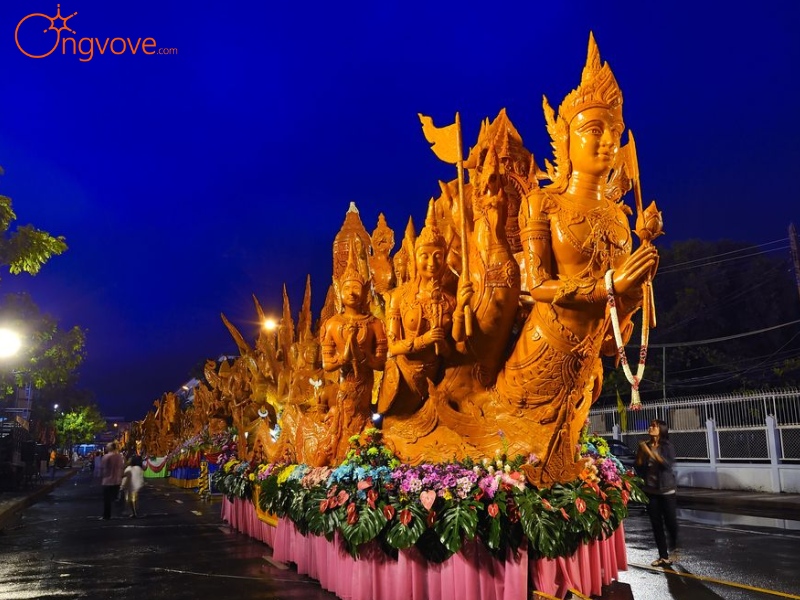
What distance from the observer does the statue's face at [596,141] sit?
234 inches

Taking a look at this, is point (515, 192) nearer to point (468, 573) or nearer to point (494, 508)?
point (494, 508)

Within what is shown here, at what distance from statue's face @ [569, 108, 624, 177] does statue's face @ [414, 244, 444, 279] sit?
1579 millimetres

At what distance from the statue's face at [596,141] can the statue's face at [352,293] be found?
277 cm

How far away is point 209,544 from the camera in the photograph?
10.4 metres

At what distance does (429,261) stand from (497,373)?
1.33 metres

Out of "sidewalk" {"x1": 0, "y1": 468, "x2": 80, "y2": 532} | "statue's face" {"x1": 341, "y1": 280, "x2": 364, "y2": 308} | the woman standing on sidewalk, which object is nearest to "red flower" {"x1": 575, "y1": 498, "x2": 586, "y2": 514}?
the woman standing on sidewalk

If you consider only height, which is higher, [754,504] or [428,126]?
[428,126]

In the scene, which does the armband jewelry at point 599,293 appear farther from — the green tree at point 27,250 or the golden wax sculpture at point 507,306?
the green tree at point 27,250

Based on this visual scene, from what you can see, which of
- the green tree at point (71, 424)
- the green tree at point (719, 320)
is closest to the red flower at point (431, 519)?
the green tree at point (719, 320)

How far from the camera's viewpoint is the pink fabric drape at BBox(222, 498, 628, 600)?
17.9ft

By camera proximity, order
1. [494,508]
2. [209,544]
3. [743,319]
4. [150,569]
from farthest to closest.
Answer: [743,319]
[209,544]
[150,569]
[494,508]

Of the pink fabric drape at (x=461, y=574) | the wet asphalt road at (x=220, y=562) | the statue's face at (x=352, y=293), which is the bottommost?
the wet asphalt road at (x=220, y=562)

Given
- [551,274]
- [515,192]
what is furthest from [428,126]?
[551,274]

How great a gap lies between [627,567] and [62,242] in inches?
409
